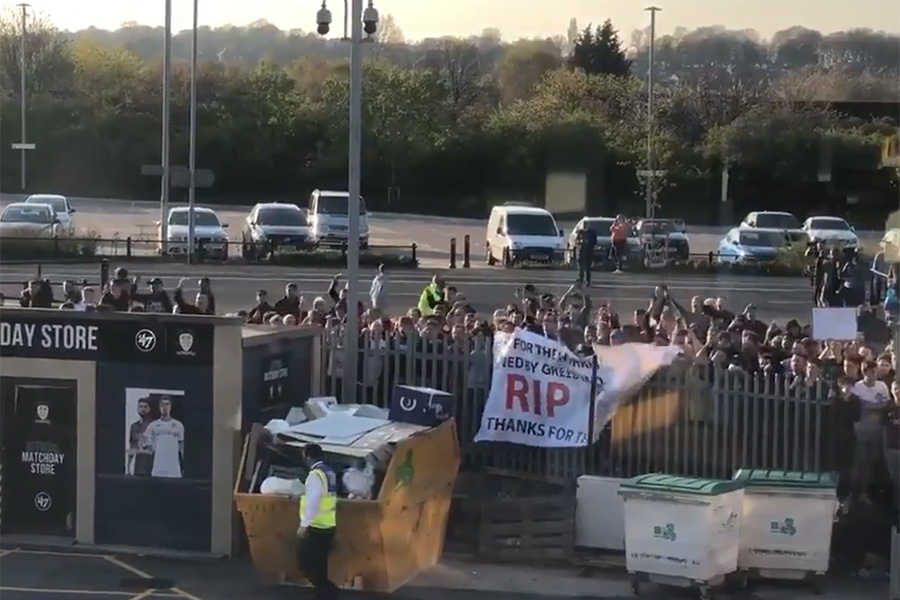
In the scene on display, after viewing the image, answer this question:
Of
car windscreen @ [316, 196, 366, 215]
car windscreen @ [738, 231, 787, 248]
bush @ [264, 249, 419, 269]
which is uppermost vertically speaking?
car windscreen @ [316, 196, 366, 215]

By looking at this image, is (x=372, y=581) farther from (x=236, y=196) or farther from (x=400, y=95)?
(x=236, y=196)

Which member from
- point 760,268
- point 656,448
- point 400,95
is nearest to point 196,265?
point 760,268

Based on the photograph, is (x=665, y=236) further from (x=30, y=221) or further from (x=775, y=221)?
(x=30, y=221)

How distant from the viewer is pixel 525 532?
470 inches

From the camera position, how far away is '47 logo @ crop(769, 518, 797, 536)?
10898 millimetres

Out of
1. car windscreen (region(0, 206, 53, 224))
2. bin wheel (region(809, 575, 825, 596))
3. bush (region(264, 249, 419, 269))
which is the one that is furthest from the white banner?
car windscreen (region(0, 206, 53, 224))

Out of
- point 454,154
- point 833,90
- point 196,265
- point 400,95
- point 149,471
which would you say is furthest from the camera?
point 454,154

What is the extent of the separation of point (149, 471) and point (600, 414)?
4.20 meters

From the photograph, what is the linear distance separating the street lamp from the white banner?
1455mm

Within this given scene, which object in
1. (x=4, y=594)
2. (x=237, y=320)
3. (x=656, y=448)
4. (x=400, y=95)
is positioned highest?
(x=400, y=95)

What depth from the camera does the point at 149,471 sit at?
12102mm

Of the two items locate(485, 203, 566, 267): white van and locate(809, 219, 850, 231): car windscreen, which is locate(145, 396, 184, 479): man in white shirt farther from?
locate(809, 219, 850, 231): car windscreen

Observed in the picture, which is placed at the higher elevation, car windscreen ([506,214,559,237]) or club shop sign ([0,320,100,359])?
car windscreen ([506,214,559,237])

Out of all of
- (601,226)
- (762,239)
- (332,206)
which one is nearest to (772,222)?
(762,239)
